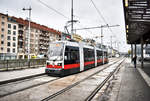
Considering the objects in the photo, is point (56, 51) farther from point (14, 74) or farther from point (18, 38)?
point (18, 38)

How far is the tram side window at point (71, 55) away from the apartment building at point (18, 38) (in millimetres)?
34959

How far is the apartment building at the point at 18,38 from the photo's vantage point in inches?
1950

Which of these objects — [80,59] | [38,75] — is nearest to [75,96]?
[38,75]

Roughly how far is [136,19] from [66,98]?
7.77m

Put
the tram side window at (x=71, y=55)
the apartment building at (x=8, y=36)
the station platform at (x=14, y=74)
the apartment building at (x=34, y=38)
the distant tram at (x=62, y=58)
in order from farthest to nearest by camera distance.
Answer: the apartment building at (x=34, y=38) < the apartment building at (x=8, y=36) < the tram side window at (x=71, y=55) < the distant tram at (x=62, y=58) < the station platform at (x=14, y=74)

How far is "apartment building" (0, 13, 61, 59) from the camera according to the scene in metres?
49.5

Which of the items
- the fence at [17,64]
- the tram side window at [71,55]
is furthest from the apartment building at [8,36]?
the tram side window at [71,55]

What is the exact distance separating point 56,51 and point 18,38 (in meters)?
51.0

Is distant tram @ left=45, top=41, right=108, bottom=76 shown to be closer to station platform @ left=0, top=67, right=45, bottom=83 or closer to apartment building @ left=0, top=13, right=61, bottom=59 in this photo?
station platform @ left=0, top=67, right=45, bottom=83

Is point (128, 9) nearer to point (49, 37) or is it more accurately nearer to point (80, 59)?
point (80, 59)

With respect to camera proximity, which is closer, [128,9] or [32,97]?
[32,97]

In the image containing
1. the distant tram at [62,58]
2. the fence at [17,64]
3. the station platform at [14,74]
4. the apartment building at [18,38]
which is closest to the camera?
the station platform at [14,74]

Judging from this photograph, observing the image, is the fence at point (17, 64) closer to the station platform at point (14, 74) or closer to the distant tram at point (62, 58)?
the station platform at point (14, 74)

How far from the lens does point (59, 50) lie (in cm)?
1043
